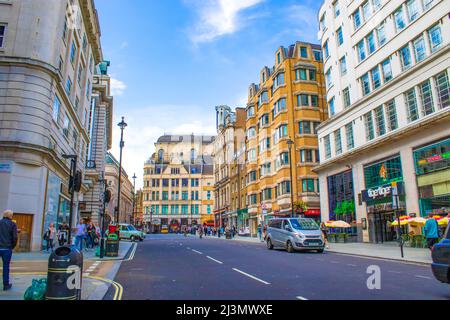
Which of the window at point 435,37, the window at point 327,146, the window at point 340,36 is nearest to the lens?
the window at point 435,37

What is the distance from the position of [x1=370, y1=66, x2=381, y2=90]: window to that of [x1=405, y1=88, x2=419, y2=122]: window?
3.68 m

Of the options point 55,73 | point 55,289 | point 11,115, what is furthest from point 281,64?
point 55,289

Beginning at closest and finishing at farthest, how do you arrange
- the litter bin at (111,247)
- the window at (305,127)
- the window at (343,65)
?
the litter bin at (111,247)
the window at (343,65)
the window at (305,127)

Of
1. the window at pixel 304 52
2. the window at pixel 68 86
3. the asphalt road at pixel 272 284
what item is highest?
the window at pixel 304 52

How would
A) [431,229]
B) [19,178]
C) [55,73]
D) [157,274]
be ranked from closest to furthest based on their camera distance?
[157,274] < [431,229] < [19,178] < [55,73]

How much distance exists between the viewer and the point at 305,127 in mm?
42031

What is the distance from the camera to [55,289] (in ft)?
20.0

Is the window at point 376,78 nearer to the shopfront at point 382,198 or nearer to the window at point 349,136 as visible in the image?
the window at point 349,136

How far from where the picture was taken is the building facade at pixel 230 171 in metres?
64.6

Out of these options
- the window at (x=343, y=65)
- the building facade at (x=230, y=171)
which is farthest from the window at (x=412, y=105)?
the building facade at (x=230, y=171)

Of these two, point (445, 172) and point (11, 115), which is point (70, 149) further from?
point (445, 172)

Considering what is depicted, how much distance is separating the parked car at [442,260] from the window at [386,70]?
2137 centimetres

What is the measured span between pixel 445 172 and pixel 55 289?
21.0m

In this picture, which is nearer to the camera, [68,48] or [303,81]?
[68,48]
